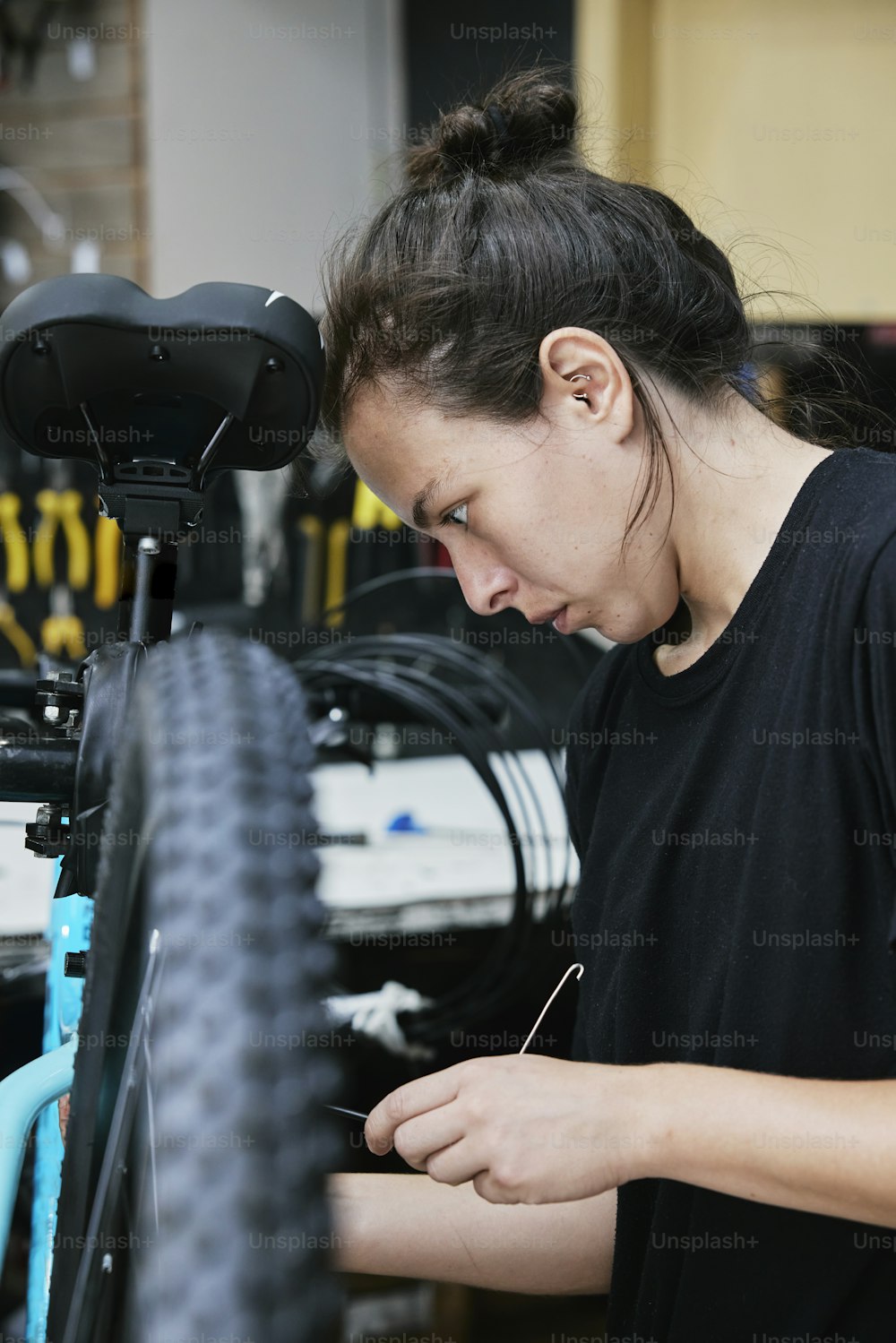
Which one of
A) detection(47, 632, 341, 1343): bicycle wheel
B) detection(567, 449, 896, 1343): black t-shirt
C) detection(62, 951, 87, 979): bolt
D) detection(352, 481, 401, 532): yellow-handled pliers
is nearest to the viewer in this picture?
detection(47, 632, 341, 1343): bicycle wheel

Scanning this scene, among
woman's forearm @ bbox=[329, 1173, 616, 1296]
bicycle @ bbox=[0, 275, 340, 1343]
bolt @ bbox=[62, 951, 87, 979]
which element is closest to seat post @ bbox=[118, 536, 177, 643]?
bicycle @ bbox=[0, 275, 340, 1343]

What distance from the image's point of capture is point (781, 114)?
261 cm

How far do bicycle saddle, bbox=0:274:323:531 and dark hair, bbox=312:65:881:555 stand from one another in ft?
0.66

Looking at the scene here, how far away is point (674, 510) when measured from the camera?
0.82 metres

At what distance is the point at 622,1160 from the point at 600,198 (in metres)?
0.58

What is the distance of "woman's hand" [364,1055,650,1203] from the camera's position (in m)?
0.60

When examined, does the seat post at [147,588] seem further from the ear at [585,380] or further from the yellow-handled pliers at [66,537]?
the yellow-handled pliers at [66,537]

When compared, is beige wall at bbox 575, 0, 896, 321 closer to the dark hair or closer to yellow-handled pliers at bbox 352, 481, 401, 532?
yellow-handled pliers at bbox 352, 481, 401, 532

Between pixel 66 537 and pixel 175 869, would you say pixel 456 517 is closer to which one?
pixel 175 869

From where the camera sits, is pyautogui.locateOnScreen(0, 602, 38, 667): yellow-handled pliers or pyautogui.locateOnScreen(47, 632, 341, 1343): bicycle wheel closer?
pyautogui.locateOnScreen(47, 632, 341, 1343): bicycle wheel

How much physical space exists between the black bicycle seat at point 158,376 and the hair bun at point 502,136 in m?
0.32

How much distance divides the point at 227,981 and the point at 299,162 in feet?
9.69

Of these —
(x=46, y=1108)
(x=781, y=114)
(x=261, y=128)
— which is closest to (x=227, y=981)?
(x=46, y=1108)

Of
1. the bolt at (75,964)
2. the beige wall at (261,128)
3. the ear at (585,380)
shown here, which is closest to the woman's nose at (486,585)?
the ear at (585,380)
